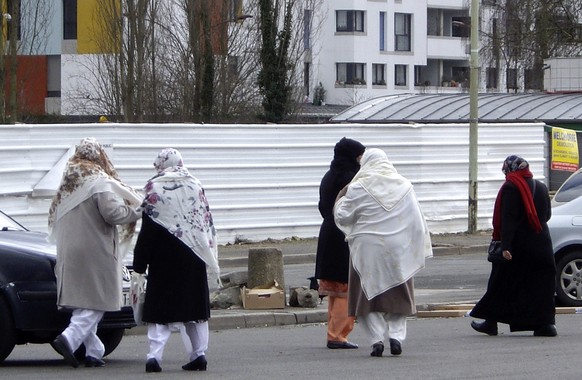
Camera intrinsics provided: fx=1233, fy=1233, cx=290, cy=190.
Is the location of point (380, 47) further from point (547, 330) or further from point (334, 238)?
point (334, 238)

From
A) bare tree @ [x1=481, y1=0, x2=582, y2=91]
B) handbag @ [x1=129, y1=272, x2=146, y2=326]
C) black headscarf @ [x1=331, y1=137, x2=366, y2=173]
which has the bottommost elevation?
handbag @ [x1=129, y1=272, x2=146, y2=326]

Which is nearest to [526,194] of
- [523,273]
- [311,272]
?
[523,273]

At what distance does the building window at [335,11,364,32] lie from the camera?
2825 inches

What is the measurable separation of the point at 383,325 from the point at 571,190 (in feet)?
17.9

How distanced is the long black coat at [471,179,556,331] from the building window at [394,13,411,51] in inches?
2436

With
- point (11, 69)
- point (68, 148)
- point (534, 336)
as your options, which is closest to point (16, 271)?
point (534, 336)

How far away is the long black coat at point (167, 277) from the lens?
9266mm

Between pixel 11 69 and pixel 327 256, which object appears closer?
pixel 327 256

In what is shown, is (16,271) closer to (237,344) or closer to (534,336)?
(237,344)

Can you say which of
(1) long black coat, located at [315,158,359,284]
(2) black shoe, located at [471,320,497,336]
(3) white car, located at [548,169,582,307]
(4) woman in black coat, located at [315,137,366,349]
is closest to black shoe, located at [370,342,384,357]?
(4) woman in black coat, located at [315,137,366,349]

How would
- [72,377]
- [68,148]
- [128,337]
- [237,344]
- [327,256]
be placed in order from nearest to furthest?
[72,377], [327,256], [237,344], [128,337], [68,148]

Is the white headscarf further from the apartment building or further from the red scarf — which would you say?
the apartment building

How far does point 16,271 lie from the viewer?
9.65 meters

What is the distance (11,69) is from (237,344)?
87.6 feet
